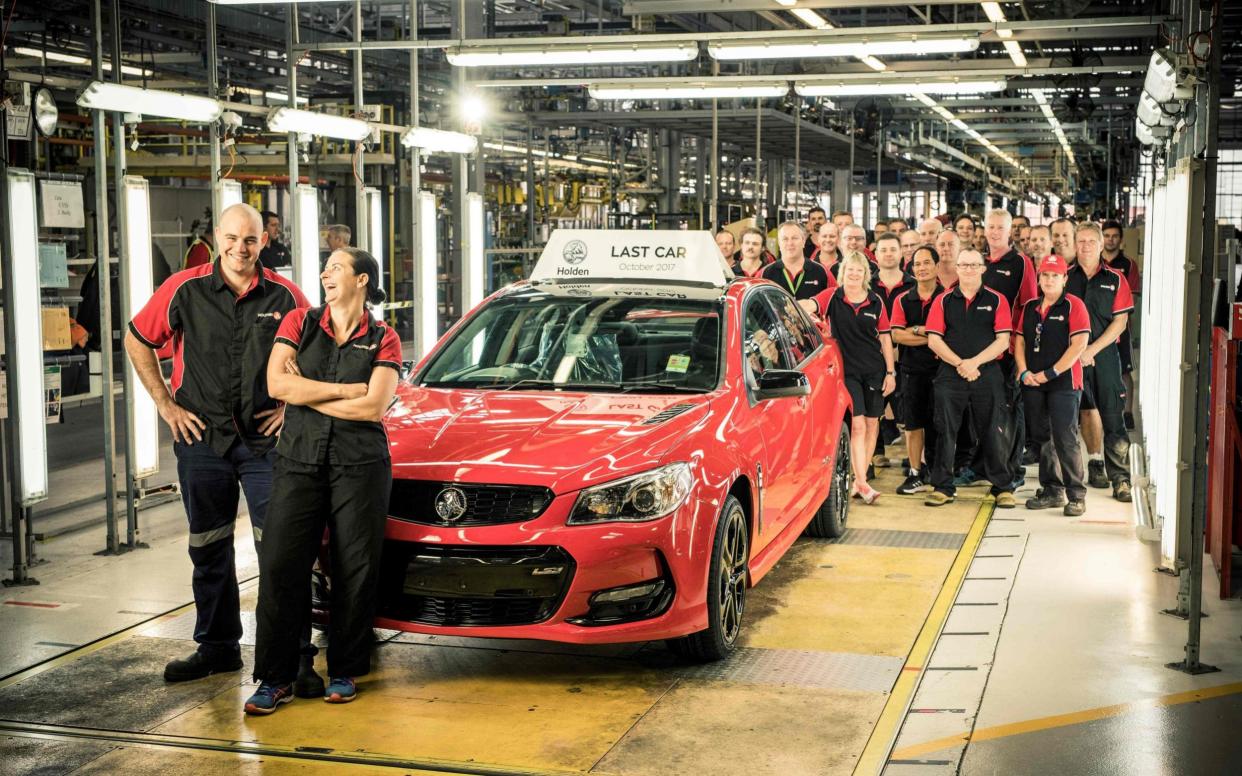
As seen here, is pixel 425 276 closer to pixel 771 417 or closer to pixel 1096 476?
pixel 771 417

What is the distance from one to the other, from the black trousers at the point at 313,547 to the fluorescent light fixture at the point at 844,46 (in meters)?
5.61

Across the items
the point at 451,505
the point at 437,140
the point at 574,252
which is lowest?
the point at 451,505

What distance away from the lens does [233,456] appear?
524cm

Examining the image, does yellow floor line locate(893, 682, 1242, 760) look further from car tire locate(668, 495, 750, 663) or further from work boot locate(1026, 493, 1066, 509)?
work boot locate(1026, 493, 1066, 509)

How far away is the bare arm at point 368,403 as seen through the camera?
480 centimetres

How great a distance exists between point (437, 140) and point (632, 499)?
19.3ft

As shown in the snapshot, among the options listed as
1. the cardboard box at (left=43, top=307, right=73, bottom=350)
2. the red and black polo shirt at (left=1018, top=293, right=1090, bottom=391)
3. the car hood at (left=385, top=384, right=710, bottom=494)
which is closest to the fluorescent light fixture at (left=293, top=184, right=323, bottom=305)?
the cardboard box at (left=43, top=307, right=73, bottom=350)

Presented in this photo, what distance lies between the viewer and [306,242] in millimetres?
8836

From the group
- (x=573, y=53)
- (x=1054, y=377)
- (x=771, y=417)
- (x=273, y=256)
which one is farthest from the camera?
(x=273, y=256)

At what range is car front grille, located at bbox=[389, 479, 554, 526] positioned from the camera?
498 centimetres

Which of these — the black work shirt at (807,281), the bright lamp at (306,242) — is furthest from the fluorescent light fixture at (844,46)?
the bright lamp at (306,242)

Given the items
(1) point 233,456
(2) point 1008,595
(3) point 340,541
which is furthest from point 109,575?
(2) point 1008,595

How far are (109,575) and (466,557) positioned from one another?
3006mm

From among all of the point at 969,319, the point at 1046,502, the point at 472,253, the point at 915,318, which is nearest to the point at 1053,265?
the point at 969,319
